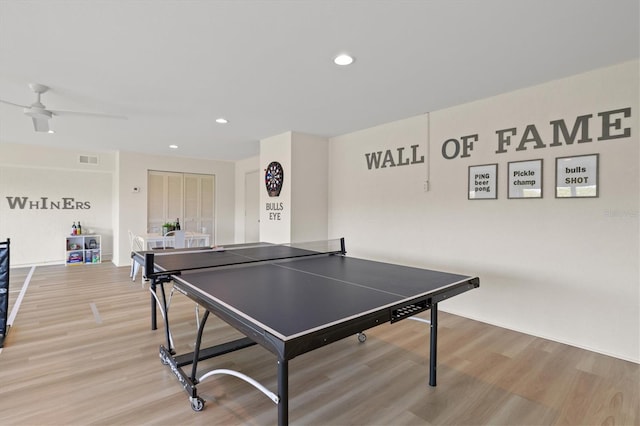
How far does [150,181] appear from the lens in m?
6.75

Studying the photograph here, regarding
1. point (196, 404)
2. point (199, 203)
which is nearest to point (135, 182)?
point (199, 203)

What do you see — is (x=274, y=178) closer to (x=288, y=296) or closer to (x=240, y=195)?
(x=240, y=195)

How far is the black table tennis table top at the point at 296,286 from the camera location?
1.34 metres

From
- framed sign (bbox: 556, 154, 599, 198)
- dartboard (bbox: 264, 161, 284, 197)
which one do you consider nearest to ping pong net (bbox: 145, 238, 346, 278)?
dartboard (bbox: 264, 161, 284, 197)

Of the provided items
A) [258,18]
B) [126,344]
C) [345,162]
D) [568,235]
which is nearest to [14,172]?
[126,344]

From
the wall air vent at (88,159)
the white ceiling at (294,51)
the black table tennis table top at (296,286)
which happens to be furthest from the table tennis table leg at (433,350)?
the wall air vent at (88,159)

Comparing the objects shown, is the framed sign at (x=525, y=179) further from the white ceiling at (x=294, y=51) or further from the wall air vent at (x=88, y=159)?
the wall air vent at (x=88, y=159)

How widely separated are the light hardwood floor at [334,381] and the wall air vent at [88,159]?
441 cm

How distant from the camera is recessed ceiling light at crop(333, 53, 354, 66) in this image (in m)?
2.43

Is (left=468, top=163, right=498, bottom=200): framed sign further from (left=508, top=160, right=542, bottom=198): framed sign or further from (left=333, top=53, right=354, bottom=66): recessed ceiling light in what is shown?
(left=333, top=53, right=354, bottom=66): recessed ceiling light

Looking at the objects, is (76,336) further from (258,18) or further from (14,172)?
(14,172)

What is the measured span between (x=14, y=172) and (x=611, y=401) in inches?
352

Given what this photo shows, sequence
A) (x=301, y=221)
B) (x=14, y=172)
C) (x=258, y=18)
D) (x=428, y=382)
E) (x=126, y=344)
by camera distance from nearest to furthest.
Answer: (x=258, y=18)
(x=428, y=382)
(x=126, y=344)
(x=301, y=221)
(x=14, y=172)

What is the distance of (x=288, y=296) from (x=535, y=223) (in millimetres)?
2656
